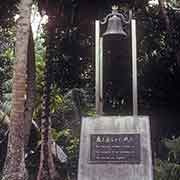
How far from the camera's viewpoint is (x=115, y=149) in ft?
22.8

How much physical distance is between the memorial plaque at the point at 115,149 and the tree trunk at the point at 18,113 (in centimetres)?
297

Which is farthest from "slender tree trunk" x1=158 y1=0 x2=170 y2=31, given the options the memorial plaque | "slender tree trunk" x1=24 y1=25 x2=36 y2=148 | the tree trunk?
the memorial plaque

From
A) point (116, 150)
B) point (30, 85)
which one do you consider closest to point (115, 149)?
point (116, 150)

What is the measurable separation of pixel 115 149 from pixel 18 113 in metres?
3.28

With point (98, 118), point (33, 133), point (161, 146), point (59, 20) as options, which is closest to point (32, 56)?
point (59, 20)

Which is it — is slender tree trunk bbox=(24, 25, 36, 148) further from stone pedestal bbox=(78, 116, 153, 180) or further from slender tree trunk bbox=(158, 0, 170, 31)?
stone pedestal bbox=(78, 116, 153, 180)

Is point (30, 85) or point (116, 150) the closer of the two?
point (116, 150)

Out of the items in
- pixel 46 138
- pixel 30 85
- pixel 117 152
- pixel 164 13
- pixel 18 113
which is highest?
pixel 164 13

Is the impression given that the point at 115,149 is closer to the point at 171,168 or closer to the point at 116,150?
the point at 116,150

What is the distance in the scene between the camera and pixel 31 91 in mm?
12789

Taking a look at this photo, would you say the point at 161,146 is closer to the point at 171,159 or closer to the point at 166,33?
the point at 171,159

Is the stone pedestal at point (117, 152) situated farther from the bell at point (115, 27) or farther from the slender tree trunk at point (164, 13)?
the slender tree trunk at point (164, 13)

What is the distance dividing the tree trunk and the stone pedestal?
2.79 metres

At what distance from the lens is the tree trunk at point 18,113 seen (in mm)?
9531
